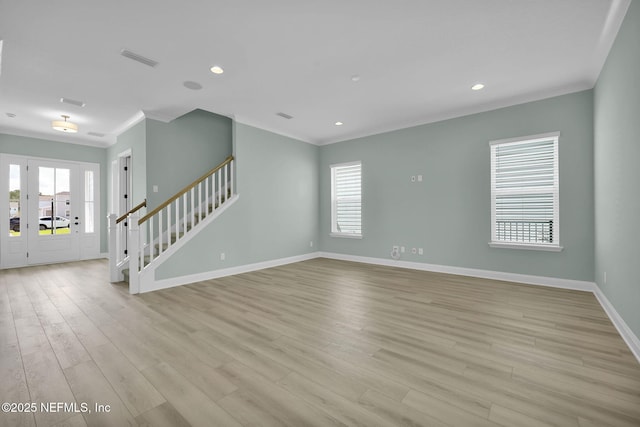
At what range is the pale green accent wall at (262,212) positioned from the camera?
16.2 ft

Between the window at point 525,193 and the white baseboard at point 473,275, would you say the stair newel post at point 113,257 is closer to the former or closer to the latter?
the white baseboard at point 473,275

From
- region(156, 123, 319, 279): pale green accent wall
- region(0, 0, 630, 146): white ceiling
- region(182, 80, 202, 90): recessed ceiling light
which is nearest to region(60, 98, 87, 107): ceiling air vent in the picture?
region(0, 0, 630, 146): white ceiling

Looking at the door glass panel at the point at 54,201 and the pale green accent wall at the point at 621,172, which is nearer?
the pale green accent wall at the point at 621,172

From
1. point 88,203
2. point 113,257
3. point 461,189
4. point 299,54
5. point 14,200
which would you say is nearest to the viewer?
point 299,54

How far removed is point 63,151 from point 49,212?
1492mm

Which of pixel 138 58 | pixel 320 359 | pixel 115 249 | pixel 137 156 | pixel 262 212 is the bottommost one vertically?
pixel 320 359

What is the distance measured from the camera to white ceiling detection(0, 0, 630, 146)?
8.29 ft

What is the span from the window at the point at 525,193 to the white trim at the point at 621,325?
99 cm

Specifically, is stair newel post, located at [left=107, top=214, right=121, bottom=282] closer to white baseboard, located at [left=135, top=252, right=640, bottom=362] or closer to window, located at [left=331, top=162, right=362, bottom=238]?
white baseboard, located at [left=135, top=252, right=640, bottom=362]

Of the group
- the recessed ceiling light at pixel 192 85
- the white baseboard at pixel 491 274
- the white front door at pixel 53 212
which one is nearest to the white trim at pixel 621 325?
the white baseboard at pixel 491 274

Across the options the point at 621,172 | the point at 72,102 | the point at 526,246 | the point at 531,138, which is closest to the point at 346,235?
the point at 526,246

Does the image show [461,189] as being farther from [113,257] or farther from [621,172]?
[113,257]

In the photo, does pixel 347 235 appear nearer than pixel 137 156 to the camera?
No

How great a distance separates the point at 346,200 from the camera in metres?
6.88
